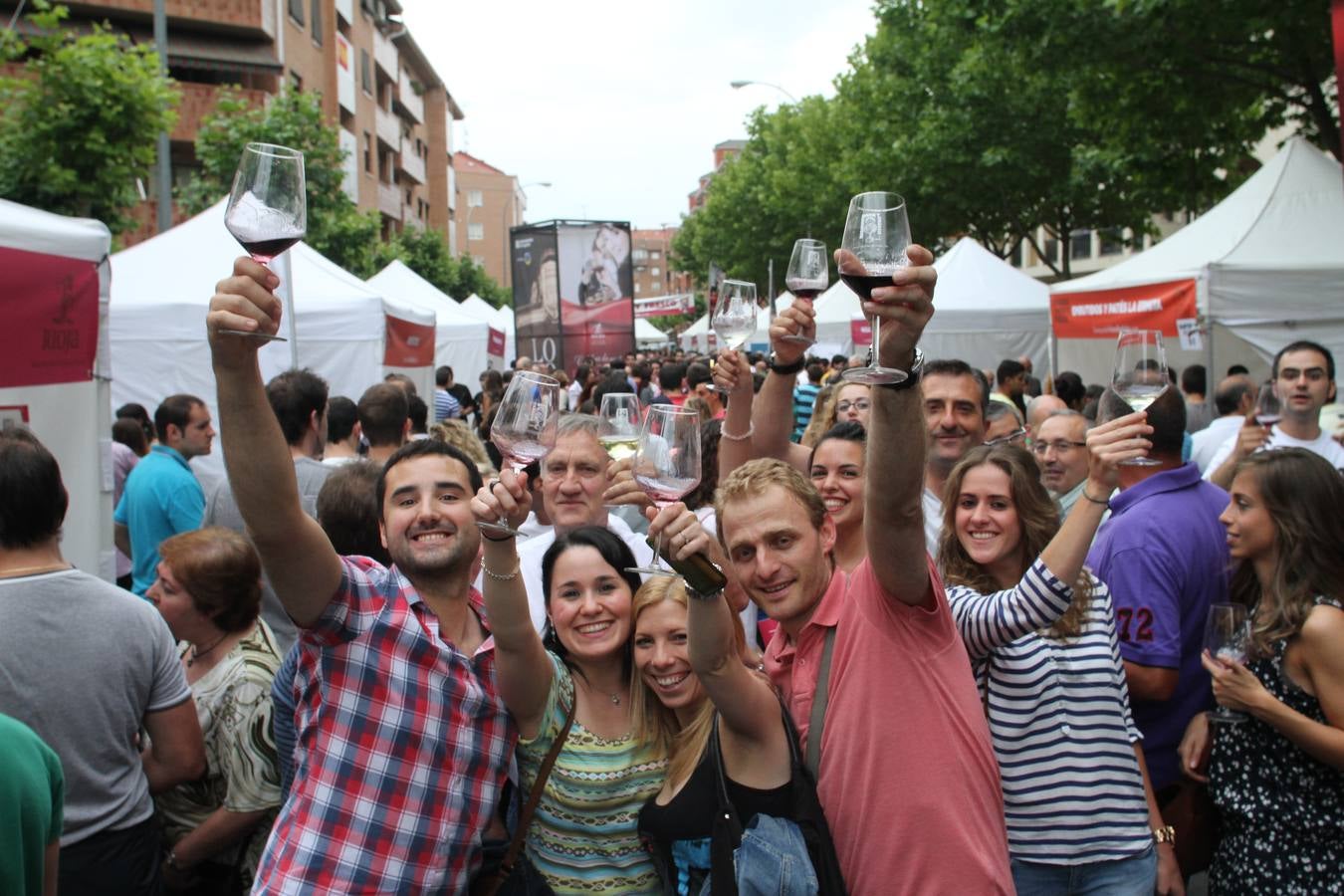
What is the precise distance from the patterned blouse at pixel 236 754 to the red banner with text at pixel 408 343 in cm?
810

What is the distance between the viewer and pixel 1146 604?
12.3 feet

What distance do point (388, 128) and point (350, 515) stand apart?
1883 inches

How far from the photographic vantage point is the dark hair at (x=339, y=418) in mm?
6184

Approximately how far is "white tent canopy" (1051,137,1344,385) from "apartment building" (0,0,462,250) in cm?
1738

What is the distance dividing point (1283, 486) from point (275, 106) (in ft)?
73.4

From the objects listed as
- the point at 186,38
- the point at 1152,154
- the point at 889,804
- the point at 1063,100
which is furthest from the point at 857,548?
the point at 186,38

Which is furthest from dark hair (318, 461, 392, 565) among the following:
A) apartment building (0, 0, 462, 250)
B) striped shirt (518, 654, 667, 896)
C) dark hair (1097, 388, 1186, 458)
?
apartment building (0, 0, 462, 250)

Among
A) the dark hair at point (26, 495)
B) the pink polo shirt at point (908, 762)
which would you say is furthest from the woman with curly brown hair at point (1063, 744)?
the dark hair at point (26, 495)

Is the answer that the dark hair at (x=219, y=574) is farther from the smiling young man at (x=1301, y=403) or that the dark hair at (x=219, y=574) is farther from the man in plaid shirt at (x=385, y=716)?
the smiling young man at (x=1301, y=403)

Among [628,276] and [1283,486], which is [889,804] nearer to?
[1283,486]

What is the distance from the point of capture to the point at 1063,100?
22359 mm

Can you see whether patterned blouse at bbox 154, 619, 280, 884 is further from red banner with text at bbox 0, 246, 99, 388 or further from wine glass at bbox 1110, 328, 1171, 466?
wine glass at bbox 1110, 328, 1171, 466

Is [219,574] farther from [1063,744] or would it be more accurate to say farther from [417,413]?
[417,413]

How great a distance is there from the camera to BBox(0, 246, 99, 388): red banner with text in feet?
15.0
